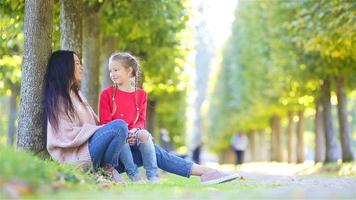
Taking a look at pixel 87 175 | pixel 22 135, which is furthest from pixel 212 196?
pixel 22 135

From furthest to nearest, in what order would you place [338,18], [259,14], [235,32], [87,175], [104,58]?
[235,32] < [259,14] < [104,58] < [338,18] < [87,175]

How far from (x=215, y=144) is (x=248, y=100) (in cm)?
2525

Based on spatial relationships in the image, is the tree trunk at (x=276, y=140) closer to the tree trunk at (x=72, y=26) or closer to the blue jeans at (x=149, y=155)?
the tree trunk at (x=72, y=26)

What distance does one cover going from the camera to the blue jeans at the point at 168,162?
9.69 meters

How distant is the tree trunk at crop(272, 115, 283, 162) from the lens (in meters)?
40.3

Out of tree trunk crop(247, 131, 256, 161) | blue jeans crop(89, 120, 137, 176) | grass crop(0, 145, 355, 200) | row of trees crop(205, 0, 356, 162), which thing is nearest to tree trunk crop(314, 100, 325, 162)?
row of trees crop(205, 0, 356, 162)

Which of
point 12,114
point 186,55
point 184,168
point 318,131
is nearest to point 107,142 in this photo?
point 184,168

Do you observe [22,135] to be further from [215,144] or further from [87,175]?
[215,144]

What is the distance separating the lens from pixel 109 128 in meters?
8.94

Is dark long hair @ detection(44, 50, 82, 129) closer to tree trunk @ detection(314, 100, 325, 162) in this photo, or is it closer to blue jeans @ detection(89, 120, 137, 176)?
blue jeans @ detection(89, 120, 137, 176)

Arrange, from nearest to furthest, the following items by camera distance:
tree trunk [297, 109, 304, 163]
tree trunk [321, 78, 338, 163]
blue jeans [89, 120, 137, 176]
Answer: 1. blue jeans [89, 120, 137, 176]
2. tree trunk [321, 78, 338, 163]
3. tree trunk [297, 109, 304, 163]

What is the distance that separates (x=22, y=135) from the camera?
9.96 meters

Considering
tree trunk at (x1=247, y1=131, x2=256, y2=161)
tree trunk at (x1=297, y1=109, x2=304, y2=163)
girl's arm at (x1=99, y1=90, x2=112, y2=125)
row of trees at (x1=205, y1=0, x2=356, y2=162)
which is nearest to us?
girl's arm at (x1=99, y1=90, x2=112, y2=125)

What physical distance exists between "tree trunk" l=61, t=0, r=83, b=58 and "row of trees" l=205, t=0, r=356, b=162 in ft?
21.1
